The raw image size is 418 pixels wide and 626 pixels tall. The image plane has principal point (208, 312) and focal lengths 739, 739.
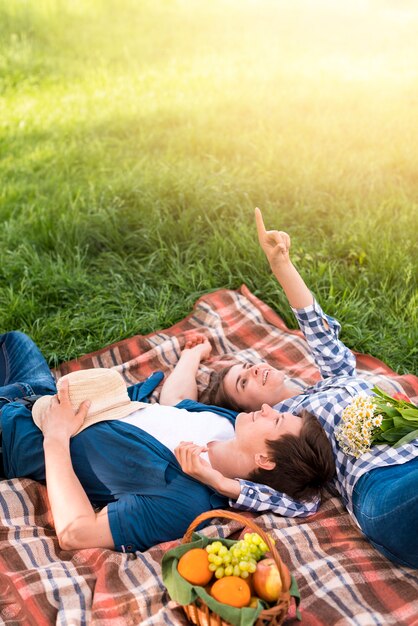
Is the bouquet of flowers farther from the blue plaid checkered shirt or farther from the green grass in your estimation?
the green grass

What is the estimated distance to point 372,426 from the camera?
2.84 m

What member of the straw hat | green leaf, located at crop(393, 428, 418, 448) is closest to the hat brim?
the straw hat

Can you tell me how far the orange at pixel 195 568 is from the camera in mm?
2307

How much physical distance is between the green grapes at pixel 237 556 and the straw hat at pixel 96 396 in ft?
3.05

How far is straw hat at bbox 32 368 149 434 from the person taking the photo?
311 cm

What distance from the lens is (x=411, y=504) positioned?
8.34 ft

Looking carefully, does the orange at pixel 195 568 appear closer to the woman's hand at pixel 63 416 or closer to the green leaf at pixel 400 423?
the woman's hand at pixel 63 416

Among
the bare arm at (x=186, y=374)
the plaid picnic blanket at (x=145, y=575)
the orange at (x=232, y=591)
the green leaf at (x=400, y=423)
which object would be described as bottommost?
the plaid picnic blanket at (x=145, y=575)

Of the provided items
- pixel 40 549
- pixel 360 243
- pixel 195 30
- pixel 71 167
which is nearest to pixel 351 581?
pixel 40 549

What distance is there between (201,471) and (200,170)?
338 centimetres

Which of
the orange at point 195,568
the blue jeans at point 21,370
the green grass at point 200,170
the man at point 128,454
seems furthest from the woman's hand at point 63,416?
the green grass at point 200,170

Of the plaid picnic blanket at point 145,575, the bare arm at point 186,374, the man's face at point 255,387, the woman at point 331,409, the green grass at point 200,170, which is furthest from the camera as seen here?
the green grass at point 200,170

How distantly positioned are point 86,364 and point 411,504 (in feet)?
7.04

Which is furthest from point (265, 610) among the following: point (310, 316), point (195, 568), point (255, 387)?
point (310, 316)
